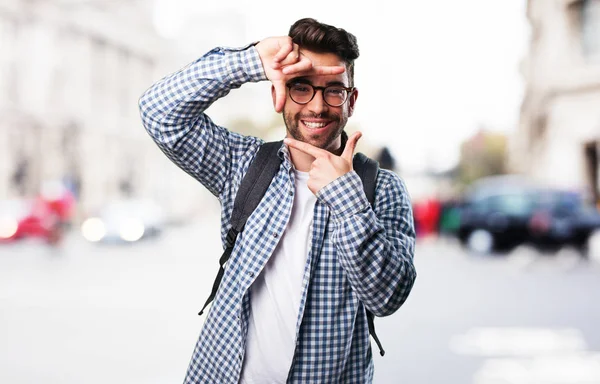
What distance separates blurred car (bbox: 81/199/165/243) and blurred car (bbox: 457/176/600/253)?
9322 mm

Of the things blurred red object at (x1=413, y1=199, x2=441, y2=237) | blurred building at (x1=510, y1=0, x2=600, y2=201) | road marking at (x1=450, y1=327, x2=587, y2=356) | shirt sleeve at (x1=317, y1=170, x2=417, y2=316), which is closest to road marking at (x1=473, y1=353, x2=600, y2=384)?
road marking at (x1=450, y1=327, x2=587, y2=356)

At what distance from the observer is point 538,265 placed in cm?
1382

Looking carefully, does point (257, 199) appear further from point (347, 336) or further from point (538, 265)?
point (538, 265)

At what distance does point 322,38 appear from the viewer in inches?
75.4

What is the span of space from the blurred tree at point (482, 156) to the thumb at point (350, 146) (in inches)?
2194

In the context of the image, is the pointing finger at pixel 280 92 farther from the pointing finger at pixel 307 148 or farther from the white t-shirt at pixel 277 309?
the white t-shirt at pixel 277 309

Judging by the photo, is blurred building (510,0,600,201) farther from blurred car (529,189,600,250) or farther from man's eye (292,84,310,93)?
man's eye (292,84,310,93)

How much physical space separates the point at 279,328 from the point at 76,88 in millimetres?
40262

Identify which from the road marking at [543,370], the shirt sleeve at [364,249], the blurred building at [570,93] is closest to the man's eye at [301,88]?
the shirt sleeve at [364,249]

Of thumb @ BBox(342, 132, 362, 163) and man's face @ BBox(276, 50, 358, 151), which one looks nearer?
thumb @ BBox(342, 132, 362, 163)

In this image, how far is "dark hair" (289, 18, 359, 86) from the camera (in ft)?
6.31

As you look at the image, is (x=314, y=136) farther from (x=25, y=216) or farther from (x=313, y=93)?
→ (x=25, y=216)

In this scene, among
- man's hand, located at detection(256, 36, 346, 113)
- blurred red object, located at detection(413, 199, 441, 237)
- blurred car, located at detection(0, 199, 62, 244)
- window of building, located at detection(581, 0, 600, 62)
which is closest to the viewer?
man's hand, located at detection(256, 36, 346, 113)

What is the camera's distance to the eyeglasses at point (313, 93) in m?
1.94
